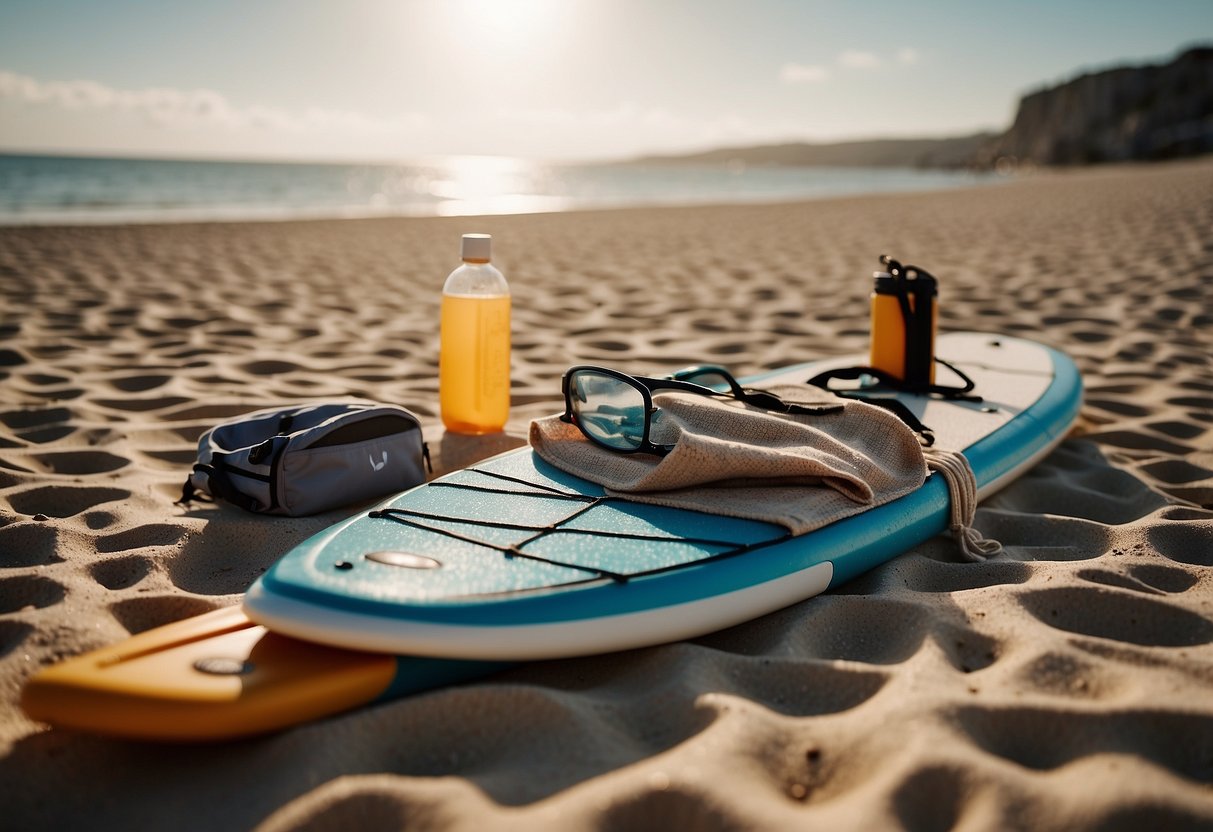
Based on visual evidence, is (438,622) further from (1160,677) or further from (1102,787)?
(1160,677)

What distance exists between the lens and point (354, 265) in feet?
24.8

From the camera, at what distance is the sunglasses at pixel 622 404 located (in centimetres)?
205

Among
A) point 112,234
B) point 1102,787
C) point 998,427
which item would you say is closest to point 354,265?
point 112,234

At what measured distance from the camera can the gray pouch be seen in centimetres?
223

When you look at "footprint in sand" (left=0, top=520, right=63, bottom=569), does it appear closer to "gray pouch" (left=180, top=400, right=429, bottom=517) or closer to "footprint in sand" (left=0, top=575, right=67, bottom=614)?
"footprint in sand" (left=0, top=575, right=67, bottom=614)

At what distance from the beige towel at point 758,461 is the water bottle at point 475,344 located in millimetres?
533

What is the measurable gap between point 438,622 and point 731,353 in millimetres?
3097

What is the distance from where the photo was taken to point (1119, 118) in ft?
188

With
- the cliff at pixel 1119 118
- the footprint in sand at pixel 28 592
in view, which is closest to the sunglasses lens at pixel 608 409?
the footprint in sand at pixel 28 592

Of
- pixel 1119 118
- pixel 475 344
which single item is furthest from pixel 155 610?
pixel 1119 118

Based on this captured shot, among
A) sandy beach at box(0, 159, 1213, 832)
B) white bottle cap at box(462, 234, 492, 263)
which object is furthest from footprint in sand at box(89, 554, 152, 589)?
white bottle cap at box(462, 234, 492, 263)

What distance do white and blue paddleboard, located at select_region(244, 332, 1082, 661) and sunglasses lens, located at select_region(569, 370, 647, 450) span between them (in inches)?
6.4

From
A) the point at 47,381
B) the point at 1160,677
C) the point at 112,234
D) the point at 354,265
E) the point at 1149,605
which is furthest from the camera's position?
the point at 112,234

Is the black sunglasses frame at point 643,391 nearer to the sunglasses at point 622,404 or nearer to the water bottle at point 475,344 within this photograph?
the sunglasses at point 622,404
